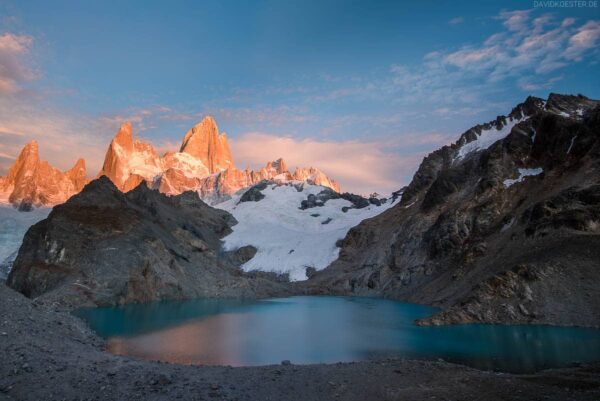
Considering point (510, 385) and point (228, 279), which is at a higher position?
point (228, 279)

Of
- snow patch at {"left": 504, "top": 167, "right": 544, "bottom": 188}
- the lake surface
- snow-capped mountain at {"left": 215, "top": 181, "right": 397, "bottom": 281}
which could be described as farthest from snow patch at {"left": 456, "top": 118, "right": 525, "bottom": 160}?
the lake surface

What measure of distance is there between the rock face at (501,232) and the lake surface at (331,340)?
18.8ft

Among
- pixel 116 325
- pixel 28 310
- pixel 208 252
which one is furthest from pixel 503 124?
pixel 28 310

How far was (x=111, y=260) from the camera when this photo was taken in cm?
7694

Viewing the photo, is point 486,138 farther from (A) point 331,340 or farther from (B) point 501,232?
(A) point 331,340

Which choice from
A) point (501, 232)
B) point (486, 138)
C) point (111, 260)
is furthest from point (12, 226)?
point (501, 232)

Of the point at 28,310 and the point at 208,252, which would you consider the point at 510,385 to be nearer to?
the point at 28,310

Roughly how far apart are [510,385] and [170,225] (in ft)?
338

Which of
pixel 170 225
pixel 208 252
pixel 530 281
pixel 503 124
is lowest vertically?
pixel 530 281

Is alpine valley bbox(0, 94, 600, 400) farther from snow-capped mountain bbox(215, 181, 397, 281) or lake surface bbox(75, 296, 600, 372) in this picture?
lake surface bbox(75, 296, 600, 372)

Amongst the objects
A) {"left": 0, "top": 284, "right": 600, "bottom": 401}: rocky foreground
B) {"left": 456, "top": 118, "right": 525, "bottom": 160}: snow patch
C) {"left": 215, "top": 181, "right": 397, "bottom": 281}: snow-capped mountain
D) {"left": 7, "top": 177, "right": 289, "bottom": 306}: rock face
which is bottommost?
{"left": 0, "top": 284, "right": 600, "bottom": 401}: rocky foreground

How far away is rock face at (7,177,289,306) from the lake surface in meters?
14.3

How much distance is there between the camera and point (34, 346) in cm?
2342

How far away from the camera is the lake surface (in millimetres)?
31406
